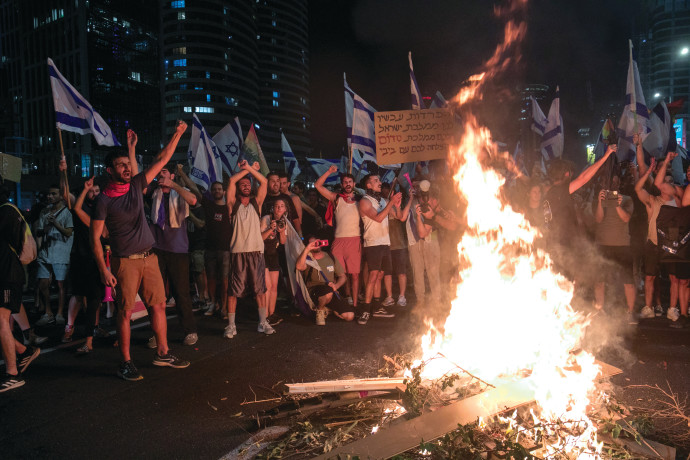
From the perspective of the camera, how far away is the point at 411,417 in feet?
12.1

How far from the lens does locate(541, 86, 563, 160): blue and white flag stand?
12747 mm

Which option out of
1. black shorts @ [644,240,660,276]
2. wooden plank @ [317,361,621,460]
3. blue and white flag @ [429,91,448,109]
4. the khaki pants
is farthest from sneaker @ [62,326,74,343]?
blue and white flag @ [429,91,448,109]

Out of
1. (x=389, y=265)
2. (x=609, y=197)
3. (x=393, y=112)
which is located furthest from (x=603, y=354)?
(x=393, y=112)

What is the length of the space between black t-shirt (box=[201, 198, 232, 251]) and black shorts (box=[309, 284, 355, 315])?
1.69 meters

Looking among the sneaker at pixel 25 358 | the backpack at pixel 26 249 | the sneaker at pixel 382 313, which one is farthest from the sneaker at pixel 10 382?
the sneaker at pixel 382 313

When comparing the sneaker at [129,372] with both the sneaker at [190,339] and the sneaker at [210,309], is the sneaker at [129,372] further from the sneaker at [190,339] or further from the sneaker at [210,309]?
the sneaker at [210,309]

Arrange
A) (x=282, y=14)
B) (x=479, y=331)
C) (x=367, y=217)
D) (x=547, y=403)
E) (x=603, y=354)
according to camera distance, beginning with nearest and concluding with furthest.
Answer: (x=547, y=403) < (x=479, y=331) < (x=603, y=354) < (x=367, y=217) < (x=282, y=14)

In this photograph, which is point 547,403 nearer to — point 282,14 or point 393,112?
point 393,112

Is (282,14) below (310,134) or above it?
above

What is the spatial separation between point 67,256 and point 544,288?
25.4 feet

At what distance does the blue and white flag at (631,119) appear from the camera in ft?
28.6

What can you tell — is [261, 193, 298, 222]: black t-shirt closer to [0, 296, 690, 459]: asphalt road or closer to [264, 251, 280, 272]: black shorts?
[264, 251, 280, 272]: black shorts

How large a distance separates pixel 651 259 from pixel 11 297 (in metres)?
8.70

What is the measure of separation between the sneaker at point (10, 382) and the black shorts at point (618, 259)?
810 centimetres
